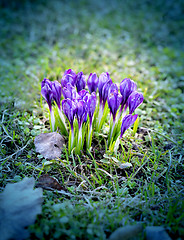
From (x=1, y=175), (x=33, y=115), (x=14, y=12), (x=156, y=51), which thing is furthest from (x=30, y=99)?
(x=14, y=12)

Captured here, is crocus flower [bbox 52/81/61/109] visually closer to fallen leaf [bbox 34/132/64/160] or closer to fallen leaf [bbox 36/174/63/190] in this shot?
fallen leaf [bbox 34/132/64/160]

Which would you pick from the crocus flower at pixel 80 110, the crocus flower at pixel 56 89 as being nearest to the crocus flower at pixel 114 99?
the crocus flower at pixel 80 110

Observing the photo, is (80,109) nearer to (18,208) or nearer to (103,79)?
(103,79)

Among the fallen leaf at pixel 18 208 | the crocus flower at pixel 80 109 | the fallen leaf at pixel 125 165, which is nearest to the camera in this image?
the fallen leaf at pixel 18 208

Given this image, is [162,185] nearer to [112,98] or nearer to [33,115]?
[112,98]

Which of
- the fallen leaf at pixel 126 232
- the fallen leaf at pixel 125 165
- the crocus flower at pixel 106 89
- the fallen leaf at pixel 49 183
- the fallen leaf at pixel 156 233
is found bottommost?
the fallen leaf at pixel 156 233

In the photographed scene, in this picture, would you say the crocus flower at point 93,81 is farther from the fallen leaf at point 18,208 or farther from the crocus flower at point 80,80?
the fallen leaf at point 18,208

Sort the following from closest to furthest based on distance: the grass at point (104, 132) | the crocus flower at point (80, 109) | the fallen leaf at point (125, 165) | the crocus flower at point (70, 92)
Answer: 1. the grass at point (104, 132)
2. the crocus flower at point (80, 109)
3. the crocus flower at point (70, 92)
4. the fallen leaf at point (125, 165)
